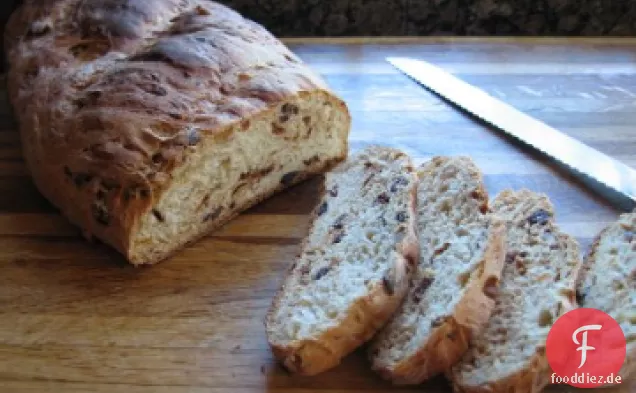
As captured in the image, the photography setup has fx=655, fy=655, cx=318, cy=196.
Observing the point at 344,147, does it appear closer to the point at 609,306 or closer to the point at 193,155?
the point at 193,155

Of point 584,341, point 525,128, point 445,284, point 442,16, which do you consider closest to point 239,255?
point 445,284

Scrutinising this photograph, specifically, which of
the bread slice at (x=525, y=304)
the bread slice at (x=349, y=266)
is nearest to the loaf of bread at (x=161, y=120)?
the bread slice at (x=349, y=266)

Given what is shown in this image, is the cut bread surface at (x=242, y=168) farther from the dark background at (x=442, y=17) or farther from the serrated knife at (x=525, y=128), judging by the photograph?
the dark background at (x=442, y=17)

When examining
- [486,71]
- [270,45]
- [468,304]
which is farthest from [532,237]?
[486,71]

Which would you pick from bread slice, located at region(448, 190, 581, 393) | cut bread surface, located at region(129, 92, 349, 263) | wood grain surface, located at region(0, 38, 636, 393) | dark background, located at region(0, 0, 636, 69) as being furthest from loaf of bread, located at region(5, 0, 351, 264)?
dark background, located at region(0, 0, 636, 69)

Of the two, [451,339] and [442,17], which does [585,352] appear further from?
[442,17]

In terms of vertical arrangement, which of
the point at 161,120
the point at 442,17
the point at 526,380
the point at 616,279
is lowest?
the point at 526,380
